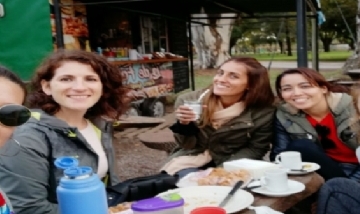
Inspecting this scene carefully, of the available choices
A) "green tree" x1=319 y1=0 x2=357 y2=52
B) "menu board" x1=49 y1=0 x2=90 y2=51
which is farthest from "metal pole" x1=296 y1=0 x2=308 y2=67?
"green tree" x1=319 y1=0 x2=357 y2=52

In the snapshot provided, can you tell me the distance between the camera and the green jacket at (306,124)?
3.16m

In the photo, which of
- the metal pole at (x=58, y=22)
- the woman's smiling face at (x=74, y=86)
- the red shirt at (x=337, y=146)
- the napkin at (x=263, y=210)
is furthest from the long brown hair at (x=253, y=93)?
the metal pole at (x=58, y=22)

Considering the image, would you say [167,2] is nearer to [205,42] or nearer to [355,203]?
[355,203]

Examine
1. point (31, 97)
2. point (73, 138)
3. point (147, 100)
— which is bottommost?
point (147, 100)

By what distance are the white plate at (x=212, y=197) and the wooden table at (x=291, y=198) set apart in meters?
0.05

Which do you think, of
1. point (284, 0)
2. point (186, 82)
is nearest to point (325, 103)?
point (284, 0)

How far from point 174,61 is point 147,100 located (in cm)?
211

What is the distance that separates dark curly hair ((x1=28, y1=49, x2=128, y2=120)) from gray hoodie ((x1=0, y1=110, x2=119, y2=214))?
0.45ft

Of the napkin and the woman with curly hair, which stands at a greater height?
the woman with curly hair

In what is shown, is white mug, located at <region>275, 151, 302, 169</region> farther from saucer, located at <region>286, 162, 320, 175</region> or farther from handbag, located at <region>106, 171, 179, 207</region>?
handbag, located at <region>106, 171, 179, 207</region>

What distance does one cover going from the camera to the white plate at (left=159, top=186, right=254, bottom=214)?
6.56ft

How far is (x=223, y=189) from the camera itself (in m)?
2.19

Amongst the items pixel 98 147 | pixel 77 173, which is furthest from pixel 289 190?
pixel 77 173

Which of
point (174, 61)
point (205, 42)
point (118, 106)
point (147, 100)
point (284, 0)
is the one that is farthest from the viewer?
point (205, 42)
